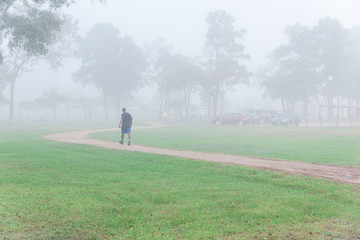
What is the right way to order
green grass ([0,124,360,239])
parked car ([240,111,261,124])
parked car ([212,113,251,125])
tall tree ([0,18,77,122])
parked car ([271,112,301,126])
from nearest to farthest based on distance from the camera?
green grass ([0,124,360,239])
parked car ([271,112,301,126])
parked car ([212,113,251,125])
parked car ([240,111,261,124])
tall tree ([0,18,77,122])

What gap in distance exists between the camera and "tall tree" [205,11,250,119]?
62500 millimetres

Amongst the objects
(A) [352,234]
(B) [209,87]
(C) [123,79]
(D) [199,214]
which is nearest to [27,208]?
(D) [199,214]

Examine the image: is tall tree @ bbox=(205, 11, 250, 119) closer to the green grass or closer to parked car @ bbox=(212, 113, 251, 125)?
parked car @ bbox=(212, 113, 251, 125)

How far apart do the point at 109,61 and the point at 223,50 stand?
17684 mm

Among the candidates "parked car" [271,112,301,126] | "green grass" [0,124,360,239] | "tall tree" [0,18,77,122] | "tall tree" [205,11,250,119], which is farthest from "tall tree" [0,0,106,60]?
"tall tree" [205,11,250,119]

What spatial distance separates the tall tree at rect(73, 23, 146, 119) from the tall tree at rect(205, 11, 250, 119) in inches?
479

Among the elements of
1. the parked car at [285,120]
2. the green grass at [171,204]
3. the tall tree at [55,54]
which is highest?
the tall tree at [55,54]

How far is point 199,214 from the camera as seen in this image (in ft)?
21.4

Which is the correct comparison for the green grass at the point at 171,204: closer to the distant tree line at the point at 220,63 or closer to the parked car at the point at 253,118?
the parked car at the point at 253,118

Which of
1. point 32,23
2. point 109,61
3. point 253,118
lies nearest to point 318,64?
point 253,118

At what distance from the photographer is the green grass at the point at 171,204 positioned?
18.8 ft

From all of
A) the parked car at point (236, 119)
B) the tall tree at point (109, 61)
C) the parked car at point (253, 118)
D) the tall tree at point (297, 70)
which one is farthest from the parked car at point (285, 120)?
the tall tree at point (109, 61)

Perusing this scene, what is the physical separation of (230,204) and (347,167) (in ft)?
18.2

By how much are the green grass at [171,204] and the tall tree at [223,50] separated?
52.1 m
